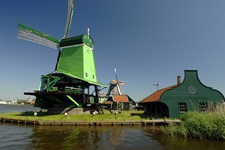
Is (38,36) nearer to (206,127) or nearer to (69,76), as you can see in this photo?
(69,76)

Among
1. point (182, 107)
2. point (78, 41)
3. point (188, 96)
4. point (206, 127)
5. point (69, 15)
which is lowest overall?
point (206, 127)

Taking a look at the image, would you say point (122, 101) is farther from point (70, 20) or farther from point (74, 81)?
point (70, 20)

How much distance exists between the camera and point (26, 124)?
2566 centimetres

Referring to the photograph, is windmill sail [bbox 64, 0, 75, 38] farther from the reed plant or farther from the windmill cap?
the reed plant

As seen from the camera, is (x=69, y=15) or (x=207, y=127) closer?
(x=207, y=127)

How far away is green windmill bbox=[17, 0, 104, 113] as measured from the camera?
31.7 m

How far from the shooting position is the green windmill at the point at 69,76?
31.7 meters

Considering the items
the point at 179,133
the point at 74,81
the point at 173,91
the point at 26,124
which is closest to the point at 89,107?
the point at 74,81

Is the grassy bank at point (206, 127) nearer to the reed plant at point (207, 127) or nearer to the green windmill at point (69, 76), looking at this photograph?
the reed plant at point (207, 127)

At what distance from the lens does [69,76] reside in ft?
107

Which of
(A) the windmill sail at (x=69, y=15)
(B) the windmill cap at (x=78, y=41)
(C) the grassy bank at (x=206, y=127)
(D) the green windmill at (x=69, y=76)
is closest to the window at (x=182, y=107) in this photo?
(C) the grassy bank at (x=206, y=127)

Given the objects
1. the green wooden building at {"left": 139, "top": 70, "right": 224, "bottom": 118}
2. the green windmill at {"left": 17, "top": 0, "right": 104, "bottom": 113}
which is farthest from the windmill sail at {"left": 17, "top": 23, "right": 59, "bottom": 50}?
the green wooden building at {"left": 139, "top": 70, "right": 224, "bottom": 118}

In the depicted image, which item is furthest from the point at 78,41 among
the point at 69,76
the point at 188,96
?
the point at 188,96

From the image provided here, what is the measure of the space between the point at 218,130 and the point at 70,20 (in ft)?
120
